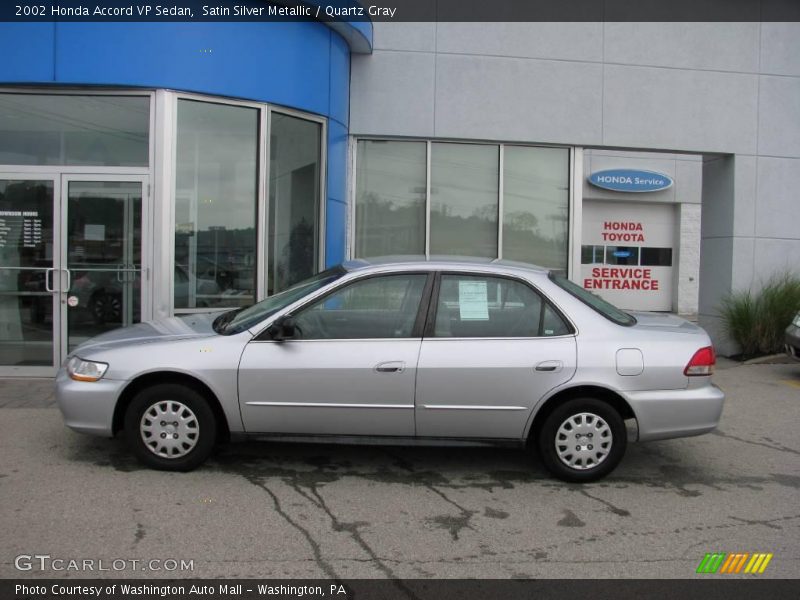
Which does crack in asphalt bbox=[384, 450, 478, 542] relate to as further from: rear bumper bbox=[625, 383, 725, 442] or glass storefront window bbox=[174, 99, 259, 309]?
glass storefront window bbox=[174, 99, 259, 309]

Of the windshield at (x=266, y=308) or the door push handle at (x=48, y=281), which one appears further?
the door push handle at (x=48, y=281)

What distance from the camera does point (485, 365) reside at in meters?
5.02

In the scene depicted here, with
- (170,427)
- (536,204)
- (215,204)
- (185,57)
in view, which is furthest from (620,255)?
(170,427)

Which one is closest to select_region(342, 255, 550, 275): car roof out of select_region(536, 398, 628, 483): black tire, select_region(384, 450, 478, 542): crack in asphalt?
select_region(536, 398, 628, 483): black tire

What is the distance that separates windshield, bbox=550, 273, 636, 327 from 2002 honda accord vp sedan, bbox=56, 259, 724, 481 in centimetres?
15

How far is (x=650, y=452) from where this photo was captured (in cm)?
611

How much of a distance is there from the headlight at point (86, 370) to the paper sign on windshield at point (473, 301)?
2551 mm

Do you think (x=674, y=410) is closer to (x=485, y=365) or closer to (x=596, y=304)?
(x=596, y=304)

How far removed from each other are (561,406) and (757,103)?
8319mm

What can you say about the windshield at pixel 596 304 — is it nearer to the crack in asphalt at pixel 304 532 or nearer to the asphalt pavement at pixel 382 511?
the asphalt pavement at pixel 382 511

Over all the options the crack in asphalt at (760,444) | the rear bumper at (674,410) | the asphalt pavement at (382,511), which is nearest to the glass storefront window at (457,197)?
the crack in asphalt at (760,444)

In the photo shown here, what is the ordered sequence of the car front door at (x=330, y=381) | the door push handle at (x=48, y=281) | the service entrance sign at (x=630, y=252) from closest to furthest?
the car front door at (x=330, y=381), the door push handle at (x=48, y=281), the service entrance sign at (x=630, y=252)

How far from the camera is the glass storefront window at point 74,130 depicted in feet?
27.1

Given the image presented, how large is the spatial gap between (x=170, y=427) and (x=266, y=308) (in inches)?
44.1
